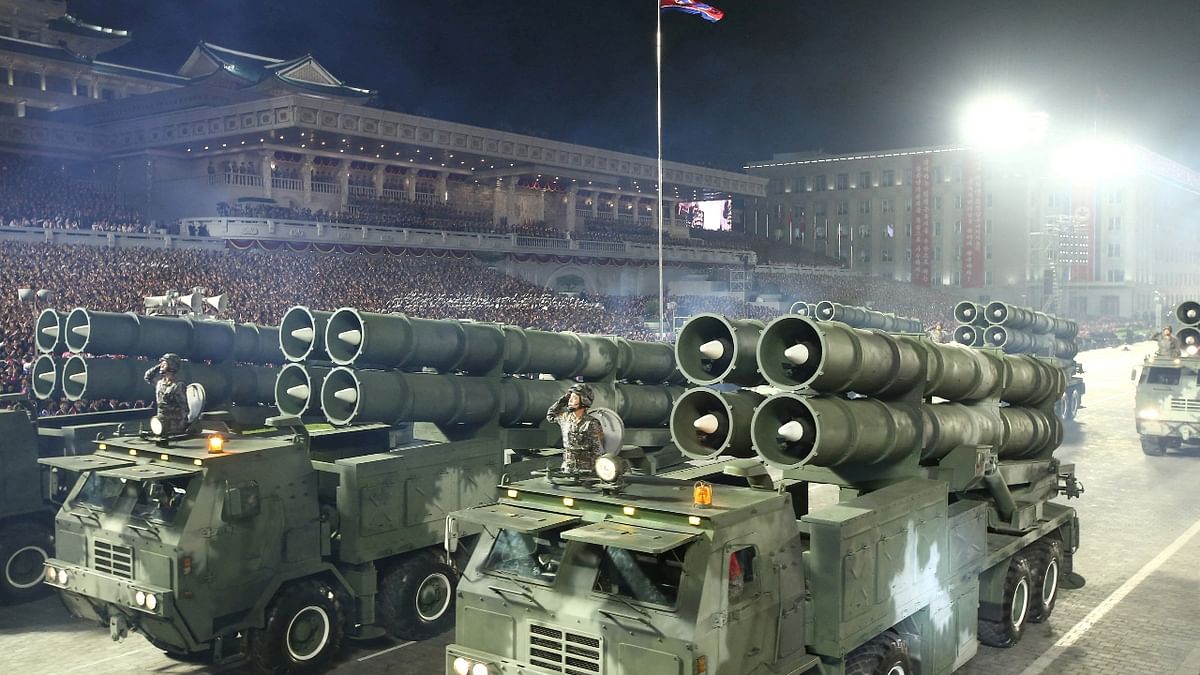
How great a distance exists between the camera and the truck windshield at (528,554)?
7.38m

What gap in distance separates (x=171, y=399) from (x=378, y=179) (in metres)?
43.0

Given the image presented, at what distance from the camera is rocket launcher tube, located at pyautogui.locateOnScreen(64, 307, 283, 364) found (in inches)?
518

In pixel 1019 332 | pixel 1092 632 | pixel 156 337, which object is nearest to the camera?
pixel 1092 632

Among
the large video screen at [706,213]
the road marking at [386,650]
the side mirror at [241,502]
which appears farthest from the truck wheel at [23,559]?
the large video screen at [706,213]

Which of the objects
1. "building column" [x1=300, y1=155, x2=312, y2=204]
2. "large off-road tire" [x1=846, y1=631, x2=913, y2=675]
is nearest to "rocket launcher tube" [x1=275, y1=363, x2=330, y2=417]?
"large off-road tire" [x1=846, y1=631, x2=913, y2=675]

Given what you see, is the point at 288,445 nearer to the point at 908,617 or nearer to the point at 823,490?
the point at 908,617

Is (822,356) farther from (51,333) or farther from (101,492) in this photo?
(51,333)

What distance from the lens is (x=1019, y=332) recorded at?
2689 centimetres

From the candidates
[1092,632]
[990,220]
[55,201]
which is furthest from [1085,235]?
[1092,632]

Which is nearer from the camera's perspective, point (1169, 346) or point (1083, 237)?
point (1169, 346)

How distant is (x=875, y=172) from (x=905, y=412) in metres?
93.7

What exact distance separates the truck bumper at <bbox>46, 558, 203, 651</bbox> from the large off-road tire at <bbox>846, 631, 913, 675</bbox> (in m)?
5.99

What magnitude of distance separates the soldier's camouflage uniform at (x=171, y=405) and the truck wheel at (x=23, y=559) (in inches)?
145

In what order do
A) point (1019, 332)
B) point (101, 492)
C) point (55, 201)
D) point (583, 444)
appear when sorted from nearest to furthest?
point (583, 444) → point (101, 492) → point (1019, 332) → point (55, 201)
